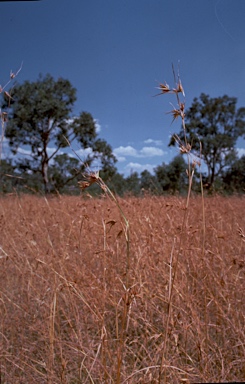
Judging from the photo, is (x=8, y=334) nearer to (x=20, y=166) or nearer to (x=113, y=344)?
(x=113, y=344)

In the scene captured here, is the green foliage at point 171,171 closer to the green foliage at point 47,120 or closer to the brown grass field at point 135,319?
the green foliage at point 47,120

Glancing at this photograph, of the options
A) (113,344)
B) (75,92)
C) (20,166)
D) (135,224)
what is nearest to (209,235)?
(135,224)

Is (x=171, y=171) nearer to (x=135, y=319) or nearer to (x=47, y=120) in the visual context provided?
(x=47, y=120)

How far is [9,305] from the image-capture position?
7.59ft

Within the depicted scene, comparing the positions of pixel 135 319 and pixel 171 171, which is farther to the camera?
pixel 171 171

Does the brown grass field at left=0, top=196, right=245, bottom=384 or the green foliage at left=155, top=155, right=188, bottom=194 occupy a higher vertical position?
the green foliage at left=155, top=155, right=188, bottom=194

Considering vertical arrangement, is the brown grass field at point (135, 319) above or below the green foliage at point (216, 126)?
below

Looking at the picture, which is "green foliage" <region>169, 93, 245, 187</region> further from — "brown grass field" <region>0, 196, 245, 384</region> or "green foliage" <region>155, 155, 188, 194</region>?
"brown grass field" <region>0, 196, 245, 384</region>

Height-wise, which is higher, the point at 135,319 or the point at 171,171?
the point at 171,171

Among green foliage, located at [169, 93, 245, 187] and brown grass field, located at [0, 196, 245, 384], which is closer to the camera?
brown grass field, located at [0, 196, 245, 384]

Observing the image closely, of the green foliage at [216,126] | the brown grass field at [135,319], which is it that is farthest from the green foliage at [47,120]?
the brown grass field at [135,319]

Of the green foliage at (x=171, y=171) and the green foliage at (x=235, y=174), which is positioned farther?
the green foliage at (x=171, y=171)

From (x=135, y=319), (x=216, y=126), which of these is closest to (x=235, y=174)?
(x=216, y=126)

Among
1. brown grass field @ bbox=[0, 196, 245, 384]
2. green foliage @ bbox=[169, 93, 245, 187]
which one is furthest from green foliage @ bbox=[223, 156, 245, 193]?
brown grass field @ bbox=[0, 196, 245, 384]
